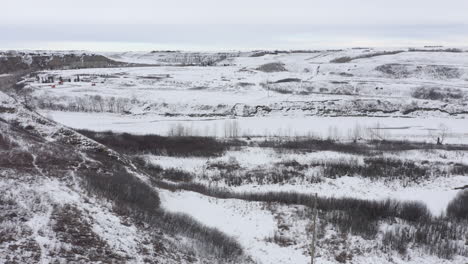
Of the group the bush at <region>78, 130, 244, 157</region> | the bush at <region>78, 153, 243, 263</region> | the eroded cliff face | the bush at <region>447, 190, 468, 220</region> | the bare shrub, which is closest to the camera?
the bush at <region>78, 153, 243, 263</region>

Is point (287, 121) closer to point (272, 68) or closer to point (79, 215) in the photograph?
point (79, 215)

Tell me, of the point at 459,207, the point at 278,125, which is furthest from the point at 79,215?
the point at 278,125

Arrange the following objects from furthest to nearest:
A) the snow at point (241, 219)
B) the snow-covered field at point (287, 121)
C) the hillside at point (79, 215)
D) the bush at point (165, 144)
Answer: the bush at point (165, 144), the snow-covered field at point (287, 121), the snow at point (241, 219), the hillside at point (79, 215)

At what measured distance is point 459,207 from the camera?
25.1 meters

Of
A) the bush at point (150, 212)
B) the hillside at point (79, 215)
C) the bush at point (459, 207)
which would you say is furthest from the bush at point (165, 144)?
the bush at point (459, 207)

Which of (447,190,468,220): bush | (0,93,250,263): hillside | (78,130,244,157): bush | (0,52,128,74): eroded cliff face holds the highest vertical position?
(0,52,128,74): eroded cliff face

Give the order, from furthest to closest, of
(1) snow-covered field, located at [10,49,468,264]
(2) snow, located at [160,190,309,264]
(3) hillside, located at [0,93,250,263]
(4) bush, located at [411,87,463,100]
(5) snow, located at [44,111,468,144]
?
(4) bush, located at [411,87,463,100] < (5) snow, located at [44,111,468,144] < (1) snow-covered field, located at [10,49,468,264] < (2) snow, located at [160,190,309,264] < (3) hillside, located at [0,93,250,263]

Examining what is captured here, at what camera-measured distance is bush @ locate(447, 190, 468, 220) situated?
24219mm

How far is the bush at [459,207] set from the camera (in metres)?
24.2

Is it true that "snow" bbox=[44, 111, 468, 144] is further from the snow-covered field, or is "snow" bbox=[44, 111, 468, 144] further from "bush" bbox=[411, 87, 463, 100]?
"bush" bbox=[411, 87, 463, 100]

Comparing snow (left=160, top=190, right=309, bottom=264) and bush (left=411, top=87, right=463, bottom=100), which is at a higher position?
bush (left=411, top=87, right=463, bottom=100)

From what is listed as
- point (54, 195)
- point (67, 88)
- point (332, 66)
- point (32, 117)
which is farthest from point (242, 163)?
point (332, 66)

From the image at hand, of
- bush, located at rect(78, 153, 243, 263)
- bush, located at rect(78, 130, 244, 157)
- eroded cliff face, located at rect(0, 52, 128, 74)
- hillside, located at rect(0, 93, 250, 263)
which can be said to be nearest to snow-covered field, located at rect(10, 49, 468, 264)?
bush, located at rect(78, 153, 243, 263)

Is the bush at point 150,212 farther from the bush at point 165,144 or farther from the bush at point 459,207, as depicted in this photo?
the bush at point 165,144
